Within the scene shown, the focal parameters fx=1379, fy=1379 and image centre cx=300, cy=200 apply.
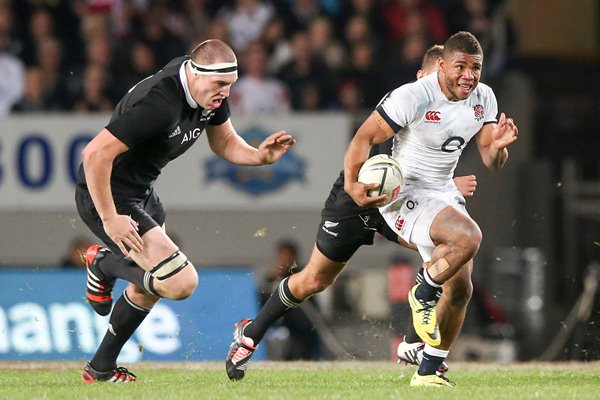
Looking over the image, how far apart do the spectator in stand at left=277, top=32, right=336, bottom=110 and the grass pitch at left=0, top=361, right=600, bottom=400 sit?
4.32m

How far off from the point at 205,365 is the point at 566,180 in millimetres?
5506

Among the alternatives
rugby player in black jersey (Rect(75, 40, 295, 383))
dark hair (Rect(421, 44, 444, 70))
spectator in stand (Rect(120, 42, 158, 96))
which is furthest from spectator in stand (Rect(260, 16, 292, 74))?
rugby player in black jersey (Rect(75, 40, 295, 383))

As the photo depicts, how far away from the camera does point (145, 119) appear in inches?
342

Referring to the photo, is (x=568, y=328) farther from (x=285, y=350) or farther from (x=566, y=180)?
(x=285, y=350)

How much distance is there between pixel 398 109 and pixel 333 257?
132 centimetres

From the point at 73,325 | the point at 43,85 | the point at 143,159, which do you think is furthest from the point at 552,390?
the point at 43,85

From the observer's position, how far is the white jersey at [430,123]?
29.6 ft

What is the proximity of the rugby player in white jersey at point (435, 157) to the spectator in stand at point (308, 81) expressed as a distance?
5.76 metres

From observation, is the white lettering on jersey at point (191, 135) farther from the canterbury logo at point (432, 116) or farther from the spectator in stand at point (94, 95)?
the spectator in stand at point (94, 95)

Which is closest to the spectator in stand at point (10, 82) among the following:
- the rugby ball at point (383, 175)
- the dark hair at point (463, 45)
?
the rugby ball at point (383, 175)

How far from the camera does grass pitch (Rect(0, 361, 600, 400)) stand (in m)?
8.47

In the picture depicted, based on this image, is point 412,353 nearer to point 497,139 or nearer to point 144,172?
point 497,139

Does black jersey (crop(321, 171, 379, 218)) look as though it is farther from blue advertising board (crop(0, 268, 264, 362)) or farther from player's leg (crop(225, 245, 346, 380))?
blue advertising board (crop(0, 268, 264, 362))

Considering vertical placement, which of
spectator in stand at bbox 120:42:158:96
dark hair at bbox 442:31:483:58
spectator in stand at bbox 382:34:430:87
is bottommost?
spectator in stand at bbox 120:42:158:96
